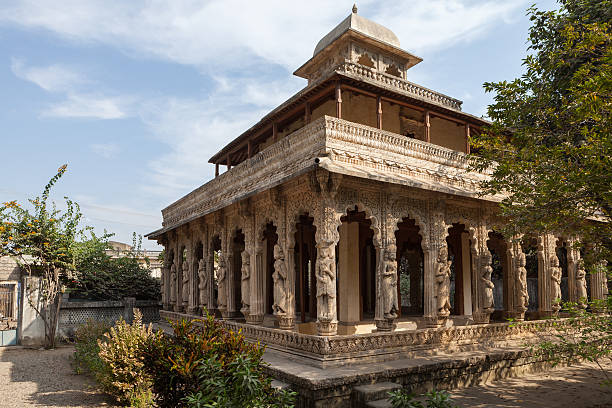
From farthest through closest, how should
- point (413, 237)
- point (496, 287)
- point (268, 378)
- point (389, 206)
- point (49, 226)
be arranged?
point (496, 287), point (49, 226), point (413, 237), point (389, 206), point (268, 378)

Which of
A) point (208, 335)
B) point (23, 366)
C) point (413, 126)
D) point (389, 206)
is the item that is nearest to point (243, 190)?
point (389, 206)

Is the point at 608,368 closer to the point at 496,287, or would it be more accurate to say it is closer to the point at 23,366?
the point at 496,287

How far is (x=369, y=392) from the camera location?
24.4ft

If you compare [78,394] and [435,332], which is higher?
[435,332]

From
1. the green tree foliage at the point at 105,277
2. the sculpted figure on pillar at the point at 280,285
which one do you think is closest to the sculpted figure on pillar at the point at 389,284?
the sculpted figure on pillar at the point at 280,285

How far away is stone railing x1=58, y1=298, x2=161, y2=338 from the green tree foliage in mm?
713

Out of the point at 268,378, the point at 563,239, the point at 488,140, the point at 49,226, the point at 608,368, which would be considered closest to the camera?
the point at 268,378

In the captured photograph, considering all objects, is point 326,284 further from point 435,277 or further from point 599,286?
point 599,286

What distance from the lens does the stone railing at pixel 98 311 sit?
18.1 m

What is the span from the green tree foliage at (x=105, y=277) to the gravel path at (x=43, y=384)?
4.41 m

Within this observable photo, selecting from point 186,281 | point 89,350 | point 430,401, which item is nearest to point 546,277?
point 430,401

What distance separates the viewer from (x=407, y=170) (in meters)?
10.6

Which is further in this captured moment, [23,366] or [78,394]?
[23,366]

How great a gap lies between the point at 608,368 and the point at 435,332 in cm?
476
